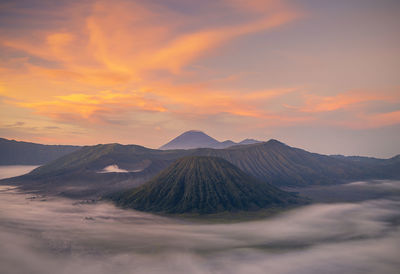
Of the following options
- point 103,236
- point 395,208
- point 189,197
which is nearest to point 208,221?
point 189,197

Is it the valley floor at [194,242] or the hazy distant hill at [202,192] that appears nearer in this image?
the valley floor at [194,242]

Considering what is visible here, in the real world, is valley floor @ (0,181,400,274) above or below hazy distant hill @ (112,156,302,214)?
below

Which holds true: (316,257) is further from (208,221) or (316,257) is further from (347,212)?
(347,212)

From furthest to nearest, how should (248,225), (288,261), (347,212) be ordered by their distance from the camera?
(347,212) < (248,225) < (288,261)

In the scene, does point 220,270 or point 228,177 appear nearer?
point 220,270

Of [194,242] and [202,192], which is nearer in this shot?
[194,242]

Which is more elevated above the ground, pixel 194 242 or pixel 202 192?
pixel 202 192

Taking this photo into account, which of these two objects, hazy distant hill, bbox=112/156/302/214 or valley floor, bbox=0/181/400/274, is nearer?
valley floor, bbox=0/181/400/274

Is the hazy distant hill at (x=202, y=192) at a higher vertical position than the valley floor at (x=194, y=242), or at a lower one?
higher
